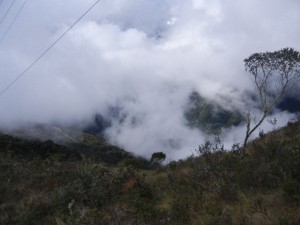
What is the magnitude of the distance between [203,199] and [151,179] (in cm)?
670

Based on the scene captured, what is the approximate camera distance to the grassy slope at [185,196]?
8336 mm

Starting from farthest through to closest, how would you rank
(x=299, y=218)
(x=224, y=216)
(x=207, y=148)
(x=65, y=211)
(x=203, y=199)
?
(x=207, y=148)
(x=65, y=211)
(x=203, y=199)
(x=224, y=216)
(x=299, y=218)

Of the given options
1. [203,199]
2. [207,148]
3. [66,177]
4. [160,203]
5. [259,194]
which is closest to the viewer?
[259,194]

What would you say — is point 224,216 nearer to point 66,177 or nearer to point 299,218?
point 299,218

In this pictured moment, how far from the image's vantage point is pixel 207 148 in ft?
53.3

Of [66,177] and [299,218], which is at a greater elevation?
[66,177]

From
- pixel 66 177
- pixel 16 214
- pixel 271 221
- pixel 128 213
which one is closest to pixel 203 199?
pixel 128 213

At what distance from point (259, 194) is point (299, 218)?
218cm

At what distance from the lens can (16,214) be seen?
1437 cm

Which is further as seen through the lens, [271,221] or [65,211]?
[65,211]

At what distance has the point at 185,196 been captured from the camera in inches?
419

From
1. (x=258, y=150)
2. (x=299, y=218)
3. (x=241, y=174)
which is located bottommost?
(x=299, y=218)

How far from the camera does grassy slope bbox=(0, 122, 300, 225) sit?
834cm

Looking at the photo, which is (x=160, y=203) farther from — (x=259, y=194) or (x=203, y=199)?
(x=259, y=194)
